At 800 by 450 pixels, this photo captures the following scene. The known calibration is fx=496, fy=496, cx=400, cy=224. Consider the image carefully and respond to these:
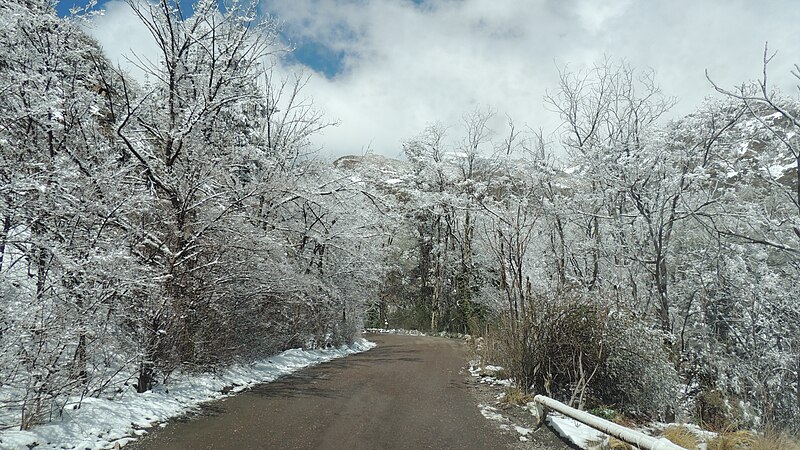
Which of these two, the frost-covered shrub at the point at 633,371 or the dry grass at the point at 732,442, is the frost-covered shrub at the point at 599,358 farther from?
the dry grass at the point at 732,442

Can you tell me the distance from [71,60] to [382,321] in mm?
32669

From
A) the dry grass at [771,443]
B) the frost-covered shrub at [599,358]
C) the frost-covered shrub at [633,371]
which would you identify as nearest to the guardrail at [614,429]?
the frost-covered shrub at [599,358]

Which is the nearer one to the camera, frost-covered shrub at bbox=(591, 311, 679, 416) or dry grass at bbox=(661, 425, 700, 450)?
Result: dry grass at bbox=(661, 425, 700, 450)

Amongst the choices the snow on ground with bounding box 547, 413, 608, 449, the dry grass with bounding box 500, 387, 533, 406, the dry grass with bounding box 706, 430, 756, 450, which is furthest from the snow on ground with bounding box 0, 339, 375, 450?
the dry grass with bounding box 706, 430, 756, 450

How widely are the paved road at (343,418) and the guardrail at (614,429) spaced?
0.75 m

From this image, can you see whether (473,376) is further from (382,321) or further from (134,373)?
(382,321)

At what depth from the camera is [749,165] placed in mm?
12898

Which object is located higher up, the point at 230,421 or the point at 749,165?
the point at 749,165

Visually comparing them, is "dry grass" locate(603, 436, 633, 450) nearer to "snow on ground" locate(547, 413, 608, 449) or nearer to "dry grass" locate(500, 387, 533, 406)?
"snow on ground" locate(547, 413, 608, 449)

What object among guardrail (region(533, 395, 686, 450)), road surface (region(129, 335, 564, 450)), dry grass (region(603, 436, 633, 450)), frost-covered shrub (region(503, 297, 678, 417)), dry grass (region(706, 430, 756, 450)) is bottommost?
road surface (region(129, 335, 564, 450))

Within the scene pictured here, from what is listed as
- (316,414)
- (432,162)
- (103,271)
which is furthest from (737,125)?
(432,162)

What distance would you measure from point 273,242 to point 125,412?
5.21 metres

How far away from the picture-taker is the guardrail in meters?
4.68

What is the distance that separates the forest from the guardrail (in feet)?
2.74
